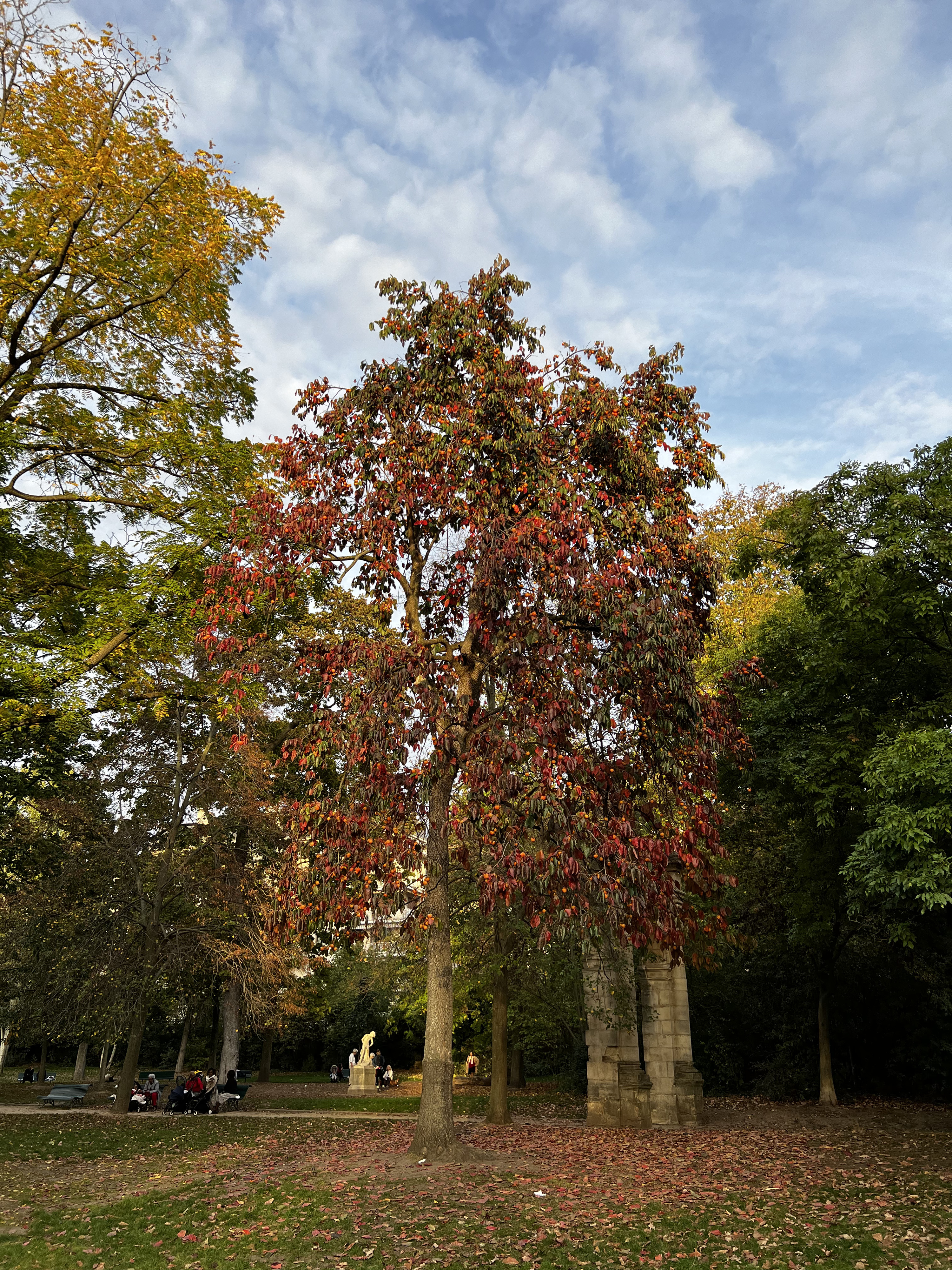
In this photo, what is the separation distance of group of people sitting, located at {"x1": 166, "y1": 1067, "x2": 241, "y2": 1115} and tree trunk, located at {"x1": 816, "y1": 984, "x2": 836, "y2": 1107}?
14555 mm

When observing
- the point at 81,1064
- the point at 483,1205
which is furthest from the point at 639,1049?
the point at 81,1064

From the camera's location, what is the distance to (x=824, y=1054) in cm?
2106

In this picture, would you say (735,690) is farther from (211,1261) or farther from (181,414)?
(211,1261)

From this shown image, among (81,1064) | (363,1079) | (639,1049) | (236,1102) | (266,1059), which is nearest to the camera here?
(639,1049)

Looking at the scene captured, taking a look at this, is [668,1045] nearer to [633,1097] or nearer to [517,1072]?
[633,1097]

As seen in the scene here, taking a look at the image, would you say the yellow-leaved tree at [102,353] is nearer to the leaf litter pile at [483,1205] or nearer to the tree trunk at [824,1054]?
the leaf litter pile at [483,1205]

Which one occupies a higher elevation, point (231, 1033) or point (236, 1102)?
point (231, 1033)

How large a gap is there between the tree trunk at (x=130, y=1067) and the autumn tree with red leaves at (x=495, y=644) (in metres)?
9.96

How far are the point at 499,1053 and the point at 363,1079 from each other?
1332cm

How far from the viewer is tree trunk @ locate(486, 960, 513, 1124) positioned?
1647cm

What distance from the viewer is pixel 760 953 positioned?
23859 millimetres

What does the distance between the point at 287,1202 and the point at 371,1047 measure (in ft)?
94.6

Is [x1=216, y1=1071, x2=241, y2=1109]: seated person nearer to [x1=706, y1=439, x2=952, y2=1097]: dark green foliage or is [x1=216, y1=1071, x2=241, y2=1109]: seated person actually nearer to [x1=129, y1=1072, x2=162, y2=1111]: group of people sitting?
[x1=129, y1=1072, x2=162, y2=1111]: group of people sitting

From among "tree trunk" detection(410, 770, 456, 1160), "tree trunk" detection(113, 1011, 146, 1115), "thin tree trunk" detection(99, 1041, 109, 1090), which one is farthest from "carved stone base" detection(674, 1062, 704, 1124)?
"thin tree trunk" detection(99, 1041, 109, 1090)
